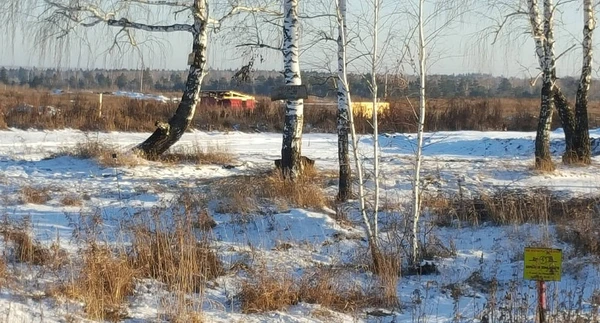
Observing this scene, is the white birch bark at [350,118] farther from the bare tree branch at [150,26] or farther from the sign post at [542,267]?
the bare tree branch at [150,26]

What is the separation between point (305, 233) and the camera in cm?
796

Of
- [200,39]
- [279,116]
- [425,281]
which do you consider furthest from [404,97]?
[279,116]

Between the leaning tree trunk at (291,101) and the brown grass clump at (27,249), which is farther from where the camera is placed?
the leaning tree trunk at (291,101)

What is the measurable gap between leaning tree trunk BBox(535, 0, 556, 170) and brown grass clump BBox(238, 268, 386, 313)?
6806mm

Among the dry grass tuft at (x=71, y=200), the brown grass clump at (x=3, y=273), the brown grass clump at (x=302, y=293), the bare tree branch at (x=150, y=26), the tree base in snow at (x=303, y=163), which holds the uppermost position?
the bare tree branch at (x=150, y=26)

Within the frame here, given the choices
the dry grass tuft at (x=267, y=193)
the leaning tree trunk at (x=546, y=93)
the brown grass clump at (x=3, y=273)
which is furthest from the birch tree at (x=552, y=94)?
the brown grass clump at (x=3, y=273)

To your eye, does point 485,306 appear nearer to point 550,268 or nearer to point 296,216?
point 550,268

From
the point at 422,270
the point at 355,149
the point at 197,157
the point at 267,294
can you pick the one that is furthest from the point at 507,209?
the point at 197,157

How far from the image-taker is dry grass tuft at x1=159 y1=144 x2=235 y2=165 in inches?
501

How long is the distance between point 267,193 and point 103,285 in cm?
425

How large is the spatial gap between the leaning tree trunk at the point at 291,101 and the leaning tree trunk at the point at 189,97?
278 cm

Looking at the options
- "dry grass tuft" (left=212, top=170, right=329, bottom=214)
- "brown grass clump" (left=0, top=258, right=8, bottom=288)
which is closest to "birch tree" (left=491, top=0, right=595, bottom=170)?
"dry grass tuft" (left=212, top=170, right=329, bottom=214)

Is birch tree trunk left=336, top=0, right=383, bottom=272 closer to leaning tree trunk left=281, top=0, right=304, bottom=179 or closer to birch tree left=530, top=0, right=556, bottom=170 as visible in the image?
leaning tree trunk left=281, top=0, right=304, bottom=179

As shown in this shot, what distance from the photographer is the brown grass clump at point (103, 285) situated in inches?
202
